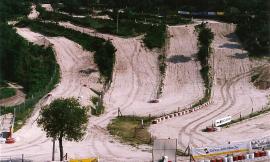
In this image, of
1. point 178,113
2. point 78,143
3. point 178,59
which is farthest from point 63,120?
point 178,59

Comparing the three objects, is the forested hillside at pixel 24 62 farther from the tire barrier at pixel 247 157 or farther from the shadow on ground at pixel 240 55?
the tire barrier at pixel 247 157

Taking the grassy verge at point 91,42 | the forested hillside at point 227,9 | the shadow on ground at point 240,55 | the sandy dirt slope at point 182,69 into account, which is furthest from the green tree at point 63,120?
the forested hillside at point 227,9

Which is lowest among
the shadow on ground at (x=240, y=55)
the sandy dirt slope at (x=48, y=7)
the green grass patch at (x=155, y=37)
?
the shadow on ground at (x=240, y=55)

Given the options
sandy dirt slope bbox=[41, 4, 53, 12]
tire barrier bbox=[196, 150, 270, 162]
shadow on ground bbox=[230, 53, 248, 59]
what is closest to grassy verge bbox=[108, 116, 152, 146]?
tire barrier bbox=[196, 150, 270, 162]

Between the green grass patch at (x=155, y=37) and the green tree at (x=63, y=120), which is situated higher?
the green grass patch at (x=155, y=37)

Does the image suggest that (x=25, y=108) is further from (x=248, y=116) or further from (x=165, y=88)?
(x=248, y=116)

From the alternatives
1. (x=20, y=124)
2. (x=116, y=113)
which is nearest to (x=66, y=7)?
(x=116, y=113)

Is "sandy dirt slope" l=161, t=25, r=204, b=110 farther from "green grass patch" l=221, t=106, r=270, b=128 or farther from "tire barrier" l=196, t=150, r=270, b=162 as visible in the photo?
"tire barrier" l=196, t=150, r=270, b=162
